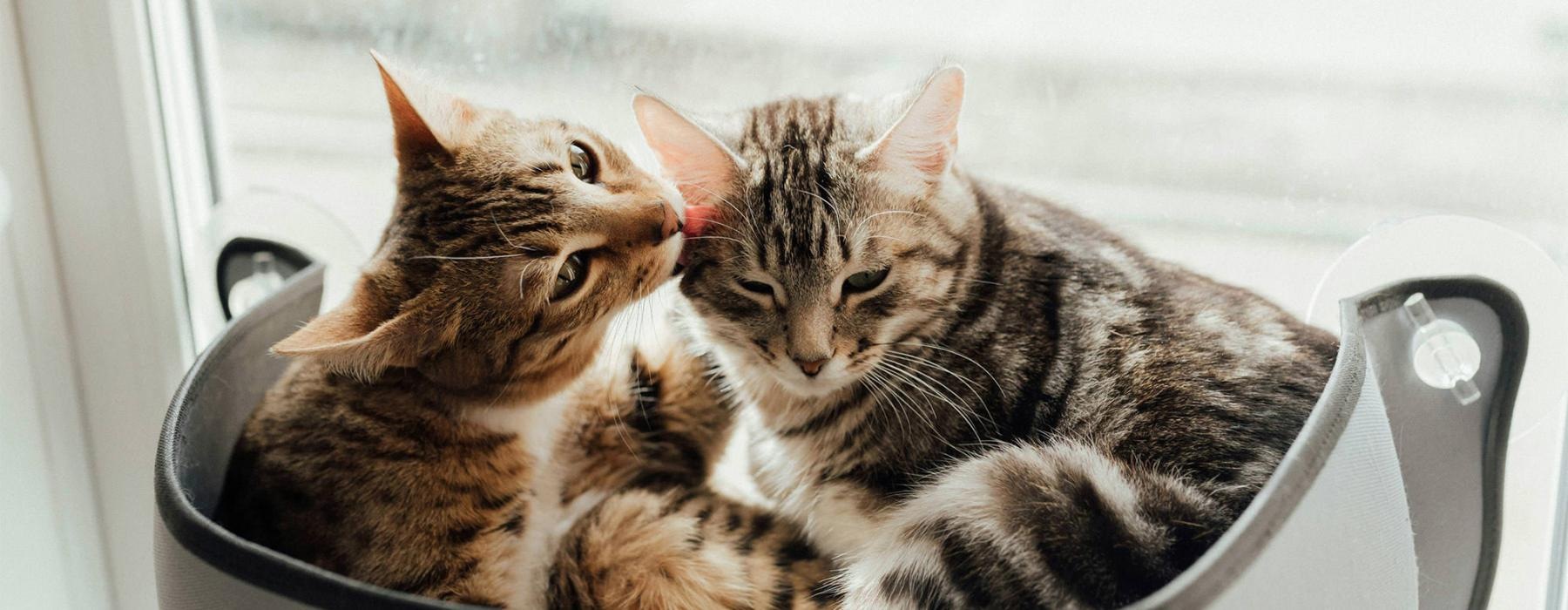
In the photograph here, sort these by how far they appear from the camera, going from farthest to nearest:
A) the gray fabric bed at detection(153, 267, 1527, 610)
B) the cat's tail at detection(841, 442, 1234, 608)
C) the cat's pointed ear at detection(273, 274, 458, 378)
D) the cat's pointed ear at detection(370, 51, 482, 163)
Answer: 1. the cat's pointed ear at detection(370, 51, 482, 163)
2. the cat's pointed ear at detection(273, 274, 458, 378)
3. the cat's tail at detection(841, 442, 1234, 608)
4. the gray fabric bed at detection(153, 267, 1527, 610)

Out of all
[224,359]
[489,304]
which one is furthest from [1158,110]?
[224,359]

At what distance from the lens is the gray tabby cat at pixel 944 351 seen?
2.94 feet

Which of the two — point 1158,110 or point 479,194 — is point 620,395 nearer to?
point 479,194

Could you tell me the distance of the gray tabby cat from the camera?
2.94ft

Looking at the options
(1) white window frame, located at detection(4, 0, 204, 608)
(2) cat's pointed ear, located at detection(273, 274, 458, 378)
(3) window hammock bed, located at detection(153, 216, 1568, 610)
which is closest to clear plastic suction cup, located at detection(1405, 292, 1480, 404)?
(3) window hammock bed, located at detection(153, 216, 1568, 610)

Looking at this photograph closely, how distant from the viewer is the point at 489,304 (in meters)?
1.00

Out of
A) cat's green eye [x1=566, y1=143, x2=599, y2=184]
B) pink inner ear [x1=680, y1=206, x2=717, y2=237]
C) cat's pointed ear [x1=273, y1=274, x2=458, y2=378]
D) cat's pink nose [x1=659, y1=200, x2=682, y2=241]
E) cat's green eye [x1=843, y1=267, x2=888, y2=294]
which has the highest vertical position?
cat's green eye [x1=566, y1=143, x2=599, y2=184]

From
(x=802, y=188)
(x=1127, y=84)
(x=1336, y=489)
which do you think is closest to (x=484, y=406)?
(x=802, y=188)

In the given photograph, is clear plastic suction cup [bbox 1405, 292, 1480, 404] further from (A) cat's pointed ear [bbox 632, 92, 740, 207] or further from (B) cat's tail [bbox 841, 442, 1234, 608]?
(A) cat's pointed ear [bbox 632, 92, 740, 207]

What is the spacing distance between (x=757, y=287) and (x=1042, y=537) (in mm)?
391

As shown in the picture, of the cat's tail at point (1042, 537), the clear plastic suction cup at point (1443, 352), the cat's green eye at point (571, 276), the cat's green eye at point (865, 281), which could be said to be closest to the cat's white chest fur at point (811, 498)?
the cat's tail at point (1042, 537)

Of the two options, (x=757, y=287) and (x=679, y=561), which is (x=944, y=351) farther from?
(x=679, y=561)

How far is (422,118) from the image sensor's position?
1.03 meters

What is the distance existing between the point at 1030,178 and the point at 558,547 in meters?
0.82
